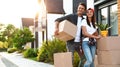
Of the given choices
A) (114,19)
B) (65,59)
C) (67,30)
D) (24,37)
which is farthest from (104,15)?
(24,37)

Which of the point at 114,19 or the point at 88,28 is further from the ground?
the point at 114,19

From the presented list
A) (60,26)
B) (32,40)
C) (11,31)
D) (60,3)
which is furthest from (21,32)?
(60,26)

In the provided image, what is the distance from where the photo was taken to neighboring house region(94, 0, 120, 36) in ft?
43.1

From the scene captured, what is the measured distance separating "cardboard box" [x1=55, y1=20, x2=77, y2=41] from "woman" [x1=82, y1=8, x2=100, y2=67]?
0.85ft

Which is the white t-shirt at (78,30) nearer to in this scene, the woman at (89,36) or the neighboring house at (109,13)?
the woman at (89,36)

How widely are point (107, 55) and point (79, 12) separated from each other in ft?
3.69

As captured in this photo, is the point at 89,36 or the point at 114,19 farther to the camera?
the point at 114,19

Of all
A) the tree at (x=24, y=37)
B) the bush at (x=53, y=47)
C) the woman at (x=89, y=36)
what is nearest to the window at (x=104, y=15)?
the bush at (x=53, y=47)

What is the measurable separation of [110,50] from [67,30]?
3.39 feet

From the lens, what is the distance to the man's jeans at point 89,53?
7.30 metres

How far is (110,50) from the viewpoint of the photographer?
7328mm

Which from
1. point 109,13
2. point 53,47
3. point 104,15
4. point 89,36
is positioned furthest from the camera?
point 53,47

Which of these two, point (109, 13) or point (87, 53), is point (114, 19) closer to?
point (109, 13)

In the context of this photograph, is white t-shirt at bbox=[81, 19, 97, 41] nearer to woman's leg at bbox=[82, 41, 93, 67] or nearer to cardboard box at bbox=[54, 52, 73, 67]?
woman's leg at bbox=[82, 41, 93, 67]
